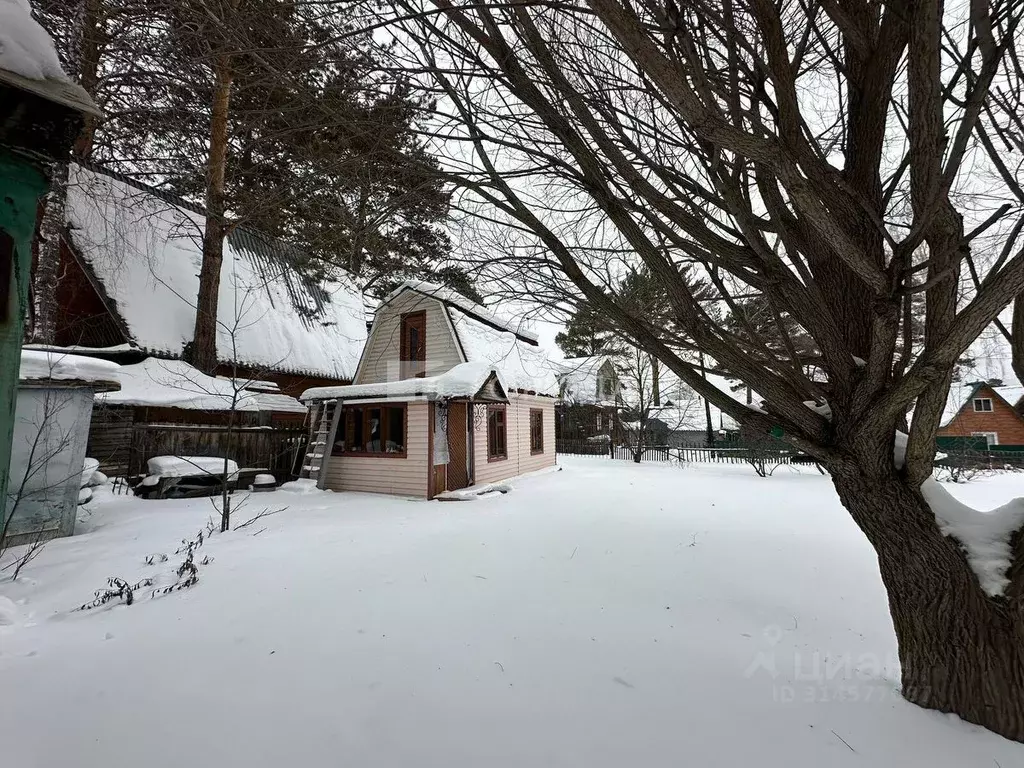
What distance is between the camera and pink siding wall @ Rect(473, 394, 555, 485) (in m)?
11.3

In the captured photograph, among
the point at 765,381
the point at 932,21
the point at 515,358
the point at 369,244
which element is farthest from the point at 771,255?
the point at 515,358

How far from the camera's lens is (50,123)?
1370 mm

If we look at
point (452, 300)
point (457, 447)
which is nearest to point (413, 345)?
point (452, 300)

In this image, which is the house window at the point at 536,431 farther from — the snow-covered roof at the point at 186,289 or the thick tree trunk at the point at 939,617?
the thick tree trunk at the point at 939,617

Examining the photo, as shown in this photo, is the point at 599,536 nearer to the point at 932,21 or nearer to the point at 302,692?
the point at 302,692

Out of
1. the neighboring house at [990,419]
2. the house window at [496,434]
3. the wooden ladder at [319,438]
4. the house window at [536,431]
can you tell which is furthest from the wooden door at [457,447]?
the neighboring house at [990,419]

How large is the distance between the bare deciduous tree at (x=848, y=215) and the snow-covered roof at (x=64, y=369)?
5.98 m

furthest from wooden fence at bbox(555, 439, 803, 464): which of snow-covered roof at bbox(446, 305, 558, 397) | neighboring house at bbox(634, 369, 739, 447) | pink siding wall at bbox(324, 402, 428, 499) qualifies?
pink siding wall at bbox(324, 402, 428, 499)

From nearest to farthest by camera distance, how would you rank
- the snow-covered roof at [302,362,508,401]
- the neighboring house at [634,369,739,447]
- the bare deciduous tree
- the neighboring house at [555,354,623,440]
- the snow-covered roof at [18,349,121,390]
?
the bare deciduous tree, the snow-covered roof at [18,349,121,390], the snow-covered roof at [302,362,508,401], the neighboring house at [634,369,739,447], the neighboring house at [555,354,623,440]

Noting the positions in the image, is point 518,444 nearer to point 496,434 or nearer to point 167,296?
point 496,434

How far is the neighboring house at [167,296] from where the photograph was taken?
A: 9.23 meters

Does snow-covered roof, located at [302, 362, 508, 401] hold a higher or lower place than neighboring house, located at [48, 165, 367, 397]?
lower

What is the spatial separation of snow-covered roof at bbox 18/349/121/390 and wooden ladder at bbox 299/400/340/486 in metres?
4.72

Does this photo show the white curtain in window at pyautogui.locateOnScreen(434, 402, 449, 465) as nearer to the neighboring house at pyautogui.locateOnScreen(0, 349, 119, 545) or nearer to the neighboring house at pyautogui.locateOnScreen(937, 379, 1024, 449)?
the neighboring house at pyautogui.locateOnScreen(0, 349, 119, 545)
